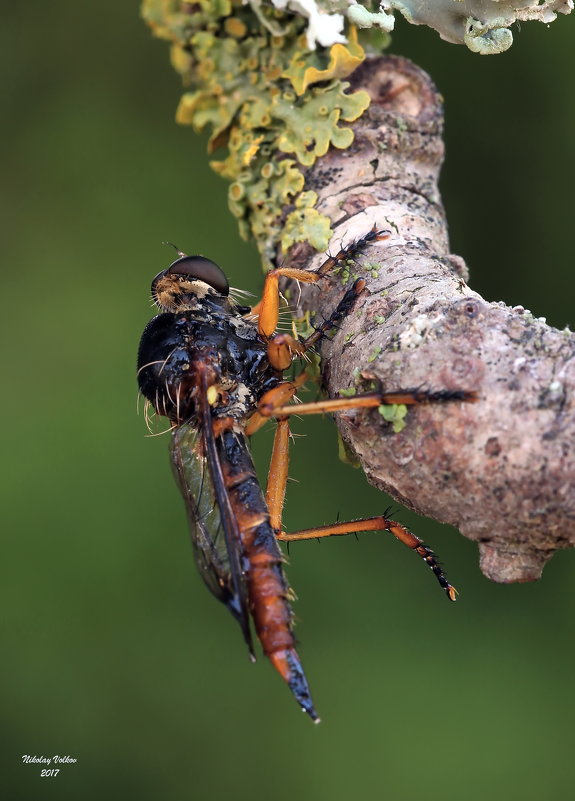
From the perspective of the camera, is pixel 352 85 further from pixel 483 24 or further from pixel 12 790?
pixel 12 790


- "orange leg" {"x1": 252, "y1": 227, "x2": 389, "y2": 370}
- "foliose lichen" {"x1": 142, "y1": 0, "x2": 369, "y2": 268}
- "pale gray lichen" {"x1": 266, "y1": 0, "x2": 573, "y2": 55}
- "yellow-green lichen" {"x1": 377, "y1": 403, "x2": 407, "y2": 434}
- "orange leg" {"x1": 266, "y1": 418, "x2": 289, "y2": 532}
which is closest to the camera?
"yellow-green lichen" {"x1": 377, "y1": 403, "x2": 407, "y2": 434}

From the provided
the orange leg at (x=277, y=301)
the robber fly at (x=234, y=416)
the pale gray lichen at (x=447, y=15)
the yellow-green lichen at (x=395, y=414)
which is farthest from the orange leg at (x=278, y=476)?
the pale gray lichen at (x=447, y=15)

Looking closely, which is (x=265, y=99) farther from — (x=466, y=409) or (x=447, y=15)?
(x=466, y=409)

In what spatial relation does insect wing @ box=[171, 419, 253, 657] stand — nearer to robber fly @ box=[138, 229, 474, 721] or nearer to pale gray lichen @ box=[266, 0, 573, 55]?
robber fly @ box=[138, 229, 474, 721]

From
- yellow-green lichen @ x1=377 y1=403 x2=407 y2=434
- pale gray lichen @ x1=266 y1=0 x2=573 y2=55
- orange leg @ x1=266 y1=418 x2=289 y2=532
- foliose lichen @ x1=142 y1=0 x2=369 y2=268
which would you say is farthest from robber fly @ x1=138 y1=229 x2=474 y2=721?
pale gray lichen @ x1=266 y1=0 x2=573 y2=55

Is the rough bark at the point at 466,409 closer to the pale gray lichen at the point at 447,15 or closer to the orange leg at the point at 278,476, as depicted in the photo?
the orange leg at the point at 278,476

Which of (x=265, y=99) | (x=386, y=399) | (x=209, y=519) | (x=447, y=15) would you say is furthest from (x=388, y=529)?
(x=447, y=15)

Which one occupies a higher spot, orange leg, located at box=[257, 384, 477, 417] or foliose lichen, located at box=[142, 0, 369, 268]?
foliose lichen, located at box=[142, 0, 369, 268]

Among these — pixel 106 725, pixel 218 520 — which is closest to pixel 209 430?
pixel 218 520
